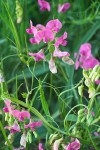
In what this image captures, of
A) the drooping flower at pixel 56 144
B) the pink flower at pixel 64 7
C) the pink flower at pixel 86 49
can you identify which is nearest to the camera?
the drooping flower at pixel 56 144

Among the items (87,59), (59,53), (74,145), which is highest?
(59,53)

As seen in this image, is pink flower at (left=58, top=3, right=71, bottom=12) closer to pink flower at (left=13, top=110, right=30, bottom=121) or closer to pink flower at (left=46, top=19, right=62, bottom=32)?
pink flower at (left=46, top=19, right=62, bottom=32)

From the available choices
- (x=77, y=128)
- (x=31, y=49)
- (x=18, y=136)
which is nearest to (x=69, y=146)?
(x=77, y=128)

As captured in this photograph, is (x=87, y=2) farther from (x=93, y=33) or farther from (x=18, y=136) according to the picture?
(x=18, y=136)

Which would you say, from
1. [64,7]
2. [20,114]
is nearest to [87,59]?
[20,114]

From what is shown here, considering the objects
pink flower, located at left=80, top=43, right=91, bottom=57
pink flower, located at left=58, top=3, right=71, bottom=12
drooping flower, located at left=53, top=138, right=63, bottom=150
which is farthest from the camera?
pink flower, located at left=58, top=3, right=71, bottom=12

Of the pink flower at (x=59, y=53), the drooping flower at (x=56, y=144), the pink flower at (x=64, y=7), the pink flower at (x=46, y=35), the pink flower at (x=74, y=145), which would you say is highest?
the pink flower at (x=46, y=35)

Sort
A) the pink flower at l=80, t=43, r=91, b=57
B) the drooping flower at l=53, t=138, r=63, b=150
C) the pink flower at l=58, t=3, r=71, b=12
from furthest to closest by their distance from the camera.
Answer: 1. the pink flower at l=58, t=3, r=71, b=12
2. the pink flower at l=80, t=43, r=91, b=57
3. the drooping flower at l=53, t=138, r=63, b=150

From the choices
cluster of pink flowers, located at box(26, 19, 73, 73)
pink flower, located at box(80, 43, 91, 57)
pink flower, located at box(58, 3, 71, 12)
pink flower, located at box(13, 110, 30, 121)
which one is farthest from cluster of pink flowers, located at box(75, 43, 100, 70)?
pink flower, located at box(58, 3, 71, 12)

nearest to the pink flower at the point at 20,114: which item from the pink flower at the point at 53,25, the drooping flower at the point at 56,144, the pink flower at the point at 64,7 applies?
the drooping flower at the point at 56,144

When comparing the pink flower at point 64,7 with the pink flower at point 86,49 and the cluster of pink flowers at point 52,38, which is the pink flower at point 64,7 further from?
the cluster of pink flowers at point 52,38

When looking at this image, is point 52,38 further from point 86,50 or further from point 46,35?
point 86,50
